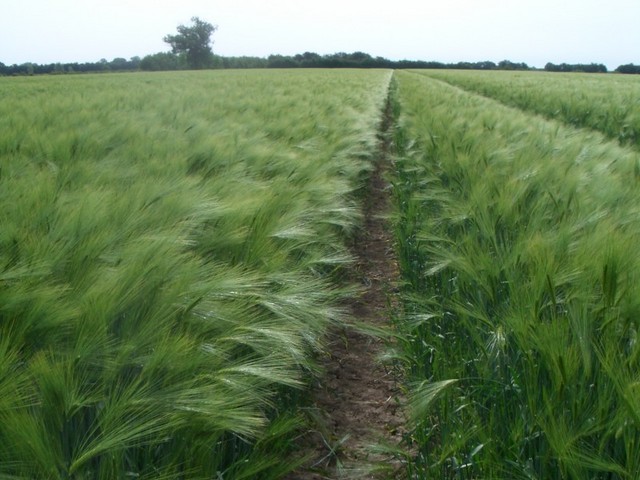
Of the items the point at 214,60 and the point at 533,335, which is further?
the point at 214,60

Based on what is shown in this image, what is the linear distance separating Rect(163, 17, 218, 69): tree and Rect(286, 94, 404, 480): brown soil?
6911 centimetres

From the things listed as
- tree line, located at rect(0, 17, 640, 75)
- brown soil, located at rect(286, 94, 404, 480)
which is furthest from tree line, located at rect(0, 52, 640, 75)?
brown soil, located at rect(286, 94, 404, 480)

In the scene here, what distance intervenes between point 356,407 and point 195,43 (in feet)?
232

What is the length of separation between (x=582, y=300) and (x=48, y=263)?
134 centimetres

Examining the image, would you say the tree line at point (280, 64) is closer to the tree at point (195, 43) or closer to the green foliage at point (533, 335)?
the tree at point (195, 43)

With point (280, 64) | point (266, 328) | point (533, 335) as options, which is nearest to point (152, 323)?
point (266, 328)

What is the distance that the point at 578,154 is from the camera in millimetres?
4059

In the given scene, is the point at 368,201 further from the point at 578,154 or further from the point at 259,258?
the point at 259,258

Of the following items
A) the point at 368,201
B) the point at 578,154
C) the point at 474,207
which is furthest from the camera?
the point at 368,201

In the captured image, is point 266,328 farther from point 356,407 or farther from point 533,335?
point 356,407

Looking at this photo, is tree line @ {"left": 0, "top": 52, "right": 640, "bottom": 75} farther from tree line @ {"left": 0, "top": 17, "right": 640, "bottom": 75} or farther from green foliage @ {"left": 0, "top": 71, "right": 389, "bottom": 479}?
green foliage @ {"left": 0, "top": 71, "right": 389, "bottom": 479}

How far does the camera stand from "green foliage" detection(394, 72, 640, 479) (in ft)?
4.42

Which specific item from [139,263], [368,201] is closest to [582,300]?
[139,263]

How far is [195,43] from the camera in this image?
225 feet
